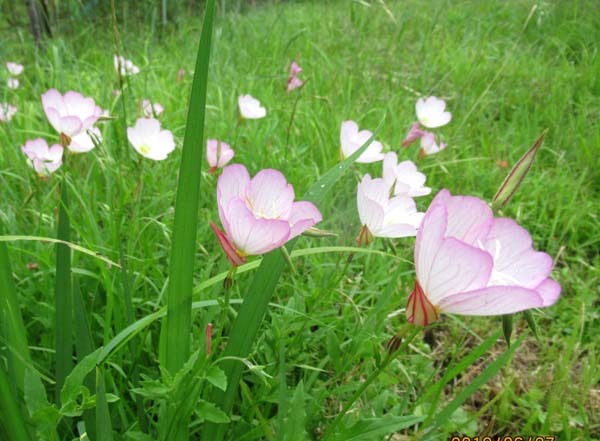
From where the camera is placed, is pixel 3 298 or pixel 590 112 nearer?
pixel 3 298

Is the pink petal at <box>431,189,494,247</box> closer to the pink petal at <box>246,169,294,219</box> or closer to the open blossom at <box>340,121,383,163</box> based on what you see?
the pink petal at <box>246,169,294,219</box>

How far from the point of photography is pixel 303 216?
63cm

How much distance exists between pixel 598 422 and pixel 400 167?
0.72m

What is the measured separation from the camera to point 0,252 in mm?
700

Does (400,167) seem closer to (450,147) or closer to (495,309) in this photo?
(495,309)

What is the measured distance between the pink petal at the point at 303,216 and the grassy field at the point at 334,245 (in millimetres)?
103

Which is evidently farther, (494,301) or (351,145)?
(351,145)

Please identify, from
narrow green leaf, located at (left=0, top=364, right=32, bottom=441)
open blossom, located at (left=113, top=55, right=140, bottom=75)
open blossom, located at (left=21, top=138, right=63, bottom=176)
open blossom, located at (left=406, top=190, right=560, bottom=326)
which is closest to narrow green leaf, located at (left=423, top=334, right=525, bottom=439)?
open blossom, located at (left=406, top=190, right=560, bottom=326)

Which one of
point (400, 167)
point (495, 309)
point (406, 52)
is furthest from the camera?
point (406, 52)

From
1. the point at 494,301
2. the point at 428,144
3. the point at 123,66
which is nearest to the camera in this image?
the point at 494,301

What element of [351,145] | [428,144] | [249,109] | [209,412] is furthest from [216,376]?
[249,109]

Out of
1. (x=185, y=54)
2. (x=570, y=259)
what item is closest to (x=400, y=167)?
(x=570, y=259)

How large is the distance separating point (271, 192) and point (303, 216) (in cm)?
8

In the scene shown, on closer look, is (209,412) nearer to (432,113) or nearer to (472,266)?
(472,266)
